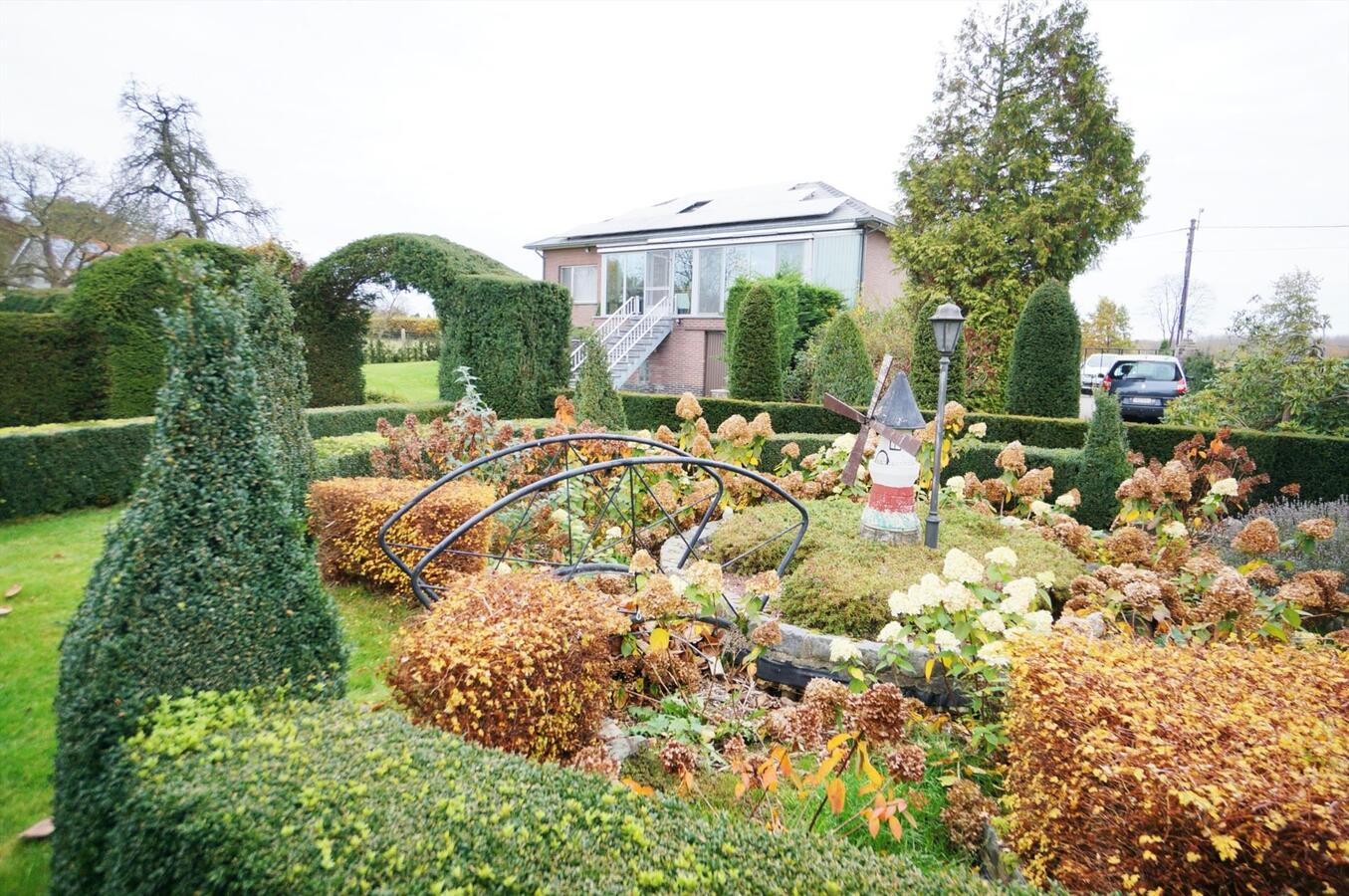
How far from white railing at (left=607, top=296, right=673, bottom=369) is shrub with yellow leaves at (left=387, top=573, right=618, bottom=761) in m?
18.2

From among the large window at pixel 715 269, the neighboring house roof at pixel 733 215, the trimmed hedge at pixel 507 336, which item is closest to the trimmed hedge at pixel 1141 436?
the trimmed hedge at pixel 507 336

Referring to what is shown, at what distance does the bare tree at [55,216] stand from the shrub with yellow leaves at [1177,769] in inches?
963

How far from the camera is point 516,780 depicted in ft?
6.31

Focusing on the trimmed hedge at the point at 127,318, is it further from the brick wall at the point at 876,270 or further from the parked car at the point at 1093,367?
the parked car at the point at 1093,367

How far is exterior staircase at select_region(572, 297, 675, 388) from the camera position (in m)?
21.5

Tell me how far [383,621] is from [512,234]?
83.2 feet

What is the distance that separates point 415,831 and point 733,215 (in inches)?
887

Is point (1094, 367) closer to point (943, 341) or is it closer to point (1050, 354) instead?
point (1050, 354)

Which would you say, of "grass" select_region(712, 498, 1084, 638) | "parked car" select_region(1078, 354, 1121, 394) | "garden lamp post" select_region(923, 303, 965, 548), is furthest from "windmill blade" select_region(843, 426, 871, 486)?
"parked car" select_region(1078, 354, 1121, 394)

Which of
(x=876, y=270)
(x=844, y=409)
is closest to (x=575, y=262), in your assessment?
(x=876, y=270)

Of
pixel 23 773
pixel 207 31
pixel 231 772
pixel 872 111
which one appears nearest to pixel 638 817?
pixel 231 772

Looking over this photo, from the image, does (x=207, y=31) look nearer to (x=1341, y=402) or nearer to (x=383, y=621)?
(x=383, y=621)

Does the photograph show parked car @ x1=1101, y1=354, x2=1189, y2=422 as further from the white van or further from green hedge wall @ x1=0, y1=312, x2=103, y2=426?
green hedge wall @ x1=0, y1=312, x2=103, y2=426

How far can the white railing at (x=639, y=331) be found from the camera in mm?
21516
